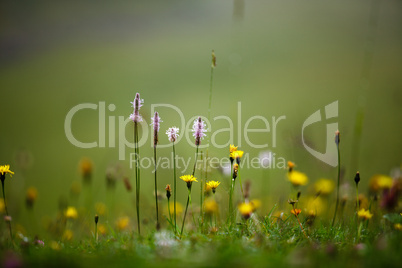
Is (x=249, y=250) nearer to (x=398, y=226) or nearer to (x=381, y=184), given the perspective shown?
(x=398, y=226)

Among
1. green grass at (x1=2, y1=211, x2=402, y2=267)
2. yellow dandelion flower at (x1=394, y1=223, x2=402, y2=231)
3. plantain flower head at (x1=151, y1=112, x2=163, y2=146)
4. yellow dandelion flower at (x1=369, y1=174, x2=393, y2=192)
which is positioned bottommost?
green grass at (x1=2, y1=211, x2=402, y2=267)

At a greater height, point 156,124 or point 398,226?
point 156,124

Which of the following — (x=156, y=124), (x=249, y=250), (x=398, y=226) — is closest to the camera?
(x=249, y=250)

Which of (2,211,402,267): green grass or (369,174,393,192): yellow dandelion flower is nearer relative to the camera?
(2,211,402,267): green grass

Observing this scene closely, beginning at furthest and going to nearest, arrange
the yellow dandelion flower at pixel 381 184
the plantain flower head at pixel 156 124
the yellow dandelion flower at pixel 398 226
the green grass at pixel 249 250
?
the yellow dandelion flower at pixel 381 184, the plantain flower head at pixel 156 124, the yellow dandelion flower at pixel 398 226, the green grass at pixel 249 250

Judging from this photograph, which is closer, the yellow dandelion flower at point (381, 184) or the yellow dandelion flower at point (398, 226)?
the yellow dandelion flower at point (398, 226)

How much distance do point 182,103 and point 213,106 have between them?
1.94ft

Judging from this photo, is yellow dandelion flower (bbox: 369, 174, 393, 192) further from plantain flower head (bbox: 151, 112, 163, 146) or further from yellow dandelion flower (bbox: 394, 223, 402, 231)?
plantain flower head (bbox: 151, 112, 163, 146)

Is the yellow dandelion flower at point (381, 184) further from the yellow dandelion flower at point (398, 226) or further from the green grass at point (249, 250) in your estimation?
the yellow dandelion flower at point (398, 226)

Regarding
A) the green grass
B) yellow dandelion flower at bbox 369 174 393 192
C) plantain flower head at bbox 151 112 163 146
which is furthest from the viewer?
yellow dandelion flower at bbox 369 174 393 192

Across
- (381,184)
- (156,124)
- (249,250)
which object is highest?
(156,124)

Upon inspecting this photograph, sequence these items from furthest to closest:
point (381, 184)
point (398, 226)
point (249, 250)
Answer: point (381, 184) < point (398, 226) < point (249, 250)

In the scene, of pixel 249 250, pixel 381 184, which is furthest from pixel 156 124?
pixel 381 184

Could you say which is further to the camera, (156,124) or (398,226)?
(156,124)
